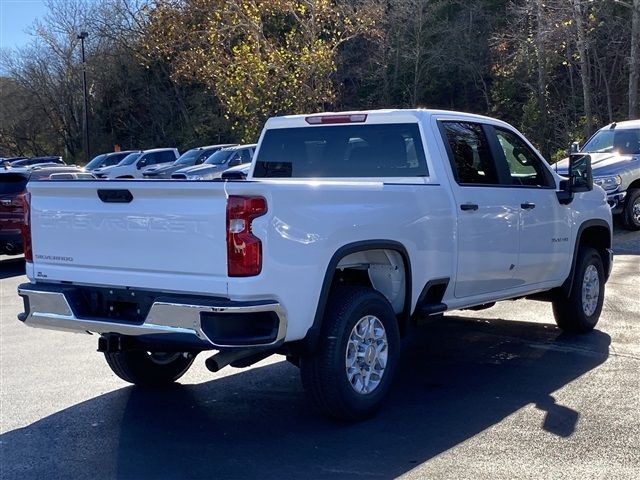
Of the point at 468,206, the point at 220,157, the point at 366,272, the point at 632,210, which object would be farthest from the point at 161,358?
the point at 220,157

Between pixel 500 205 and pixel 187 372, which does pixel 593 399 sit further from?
pixel 187 372

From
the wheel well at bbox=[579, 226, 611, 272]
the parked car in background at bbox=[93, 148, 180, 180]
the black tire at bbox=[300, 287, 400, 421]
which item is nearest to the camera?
the black tire at bbox=[300, 287, 400, 421]

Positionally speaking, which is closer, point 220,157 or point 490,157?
point 490,157

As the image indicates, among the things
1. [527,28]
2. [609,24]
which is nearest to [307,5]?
[527,28]

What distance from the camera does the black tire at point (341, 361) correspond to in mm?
5238

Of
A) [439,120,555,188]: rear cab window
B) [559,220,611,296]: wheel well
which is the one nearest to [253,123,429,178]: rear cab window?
[439,120,555,188]: rear cab window

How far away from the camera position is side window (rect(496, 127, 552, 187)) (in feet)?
23.8

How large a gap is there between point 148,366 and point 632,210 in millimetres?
11528

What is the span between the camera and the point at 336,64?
1324 inches

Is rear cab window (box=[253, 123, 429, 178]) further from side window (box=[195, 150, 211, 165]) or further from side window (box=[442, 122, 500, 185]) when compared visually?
side window (box=[195, 150, 211, 165])

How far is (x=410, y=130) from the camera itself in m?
6.46

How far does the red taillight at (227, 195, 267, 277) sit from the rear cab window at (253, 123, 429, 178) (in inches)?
80.7

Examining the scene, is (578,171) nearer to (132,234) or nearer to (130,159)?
(132,234)

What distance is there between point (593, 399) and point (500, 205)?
5.64 ft
